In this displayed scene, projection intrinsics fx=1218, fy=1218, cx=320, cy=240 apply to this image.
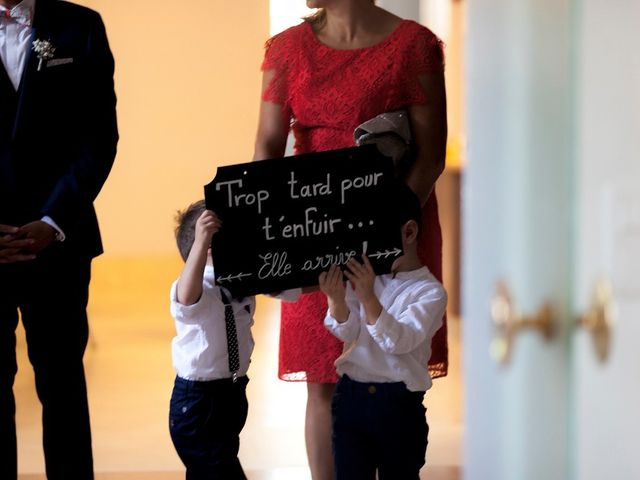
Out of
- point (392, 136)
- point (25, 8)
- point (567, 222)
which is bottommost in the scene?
point (567, 222)

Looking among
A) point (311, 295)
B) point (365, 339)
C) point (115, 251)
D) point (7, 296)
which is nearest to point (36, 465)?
point (7, 296)

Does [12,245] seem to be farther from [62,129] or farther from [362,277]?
[362,277]

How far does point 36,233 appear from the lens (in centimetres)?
303

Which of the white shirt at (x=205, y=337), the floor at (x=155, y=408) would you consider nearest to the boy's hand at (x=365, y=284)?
the white shirt at (x=205, y=337)

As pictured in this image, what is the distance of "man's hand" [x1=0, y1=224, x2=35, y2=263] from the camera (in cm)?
301

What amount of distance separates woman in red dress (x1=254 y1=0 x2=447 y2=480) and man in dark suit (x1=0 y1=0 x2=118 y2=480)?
0.46 meters

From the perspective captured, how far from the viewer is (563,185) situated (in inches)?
50.5

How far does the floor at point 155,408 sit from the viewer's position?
4160 mm

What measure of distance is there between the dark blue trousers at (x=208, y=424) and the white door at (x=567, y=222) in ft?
4.64

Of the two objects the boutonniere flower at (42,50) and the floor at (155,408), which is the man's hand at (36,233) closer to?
the boutonniere flower at (42,50)

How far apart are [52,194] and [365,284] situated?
99 cm

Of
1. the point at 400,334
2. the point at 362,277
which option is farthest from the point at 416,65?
the point at 400,334

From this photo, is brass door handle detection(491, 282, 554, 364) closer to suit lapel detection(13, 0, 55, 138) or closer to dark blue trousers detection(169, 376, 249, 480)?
dark blue trousers detection(169, 376, 249, 480)

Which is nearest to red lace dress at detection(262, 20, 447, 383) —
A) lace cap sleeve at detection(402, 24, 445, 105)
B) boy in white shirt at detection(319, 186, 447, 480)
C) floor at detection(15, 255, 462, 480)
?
lace cap sleeve at detection(402, 24, 445, 105)
